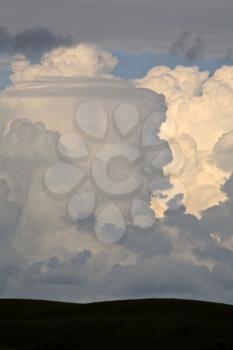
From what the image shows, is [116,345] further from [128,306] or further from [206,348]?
[128,306]

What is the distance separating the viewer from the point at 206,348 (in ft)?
392

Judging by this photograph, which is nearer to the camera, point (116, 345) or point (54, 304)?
point (116, 345)

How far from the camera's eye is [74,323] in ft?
424

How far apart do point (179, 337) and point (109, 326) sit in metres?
10.0

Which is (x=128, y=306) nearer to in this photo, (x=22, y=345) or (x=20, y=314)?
(x=20, y=314)

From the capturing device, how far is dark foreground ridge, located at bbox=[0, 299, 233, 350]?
12056 cm

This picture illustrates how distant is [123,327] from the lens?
126750 mm

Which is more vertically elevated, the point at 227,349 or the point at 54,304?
the point at 54,304

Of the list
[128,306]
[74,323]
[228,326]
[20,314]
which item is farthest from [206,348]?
[20,314]

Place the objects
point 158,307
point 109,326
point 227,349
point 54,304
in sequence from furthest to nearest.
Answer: point 54,304, point 158,307, point 109,326, point 227,349

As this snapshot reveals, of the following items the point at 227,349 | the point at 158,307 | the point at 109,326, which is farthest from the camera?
the point at 158,307

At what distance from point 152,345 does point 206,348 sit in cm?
677

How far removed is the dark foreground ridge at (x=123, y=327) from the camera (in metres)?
121

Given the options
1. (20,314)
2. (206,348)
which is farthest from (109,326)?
(20,314)
